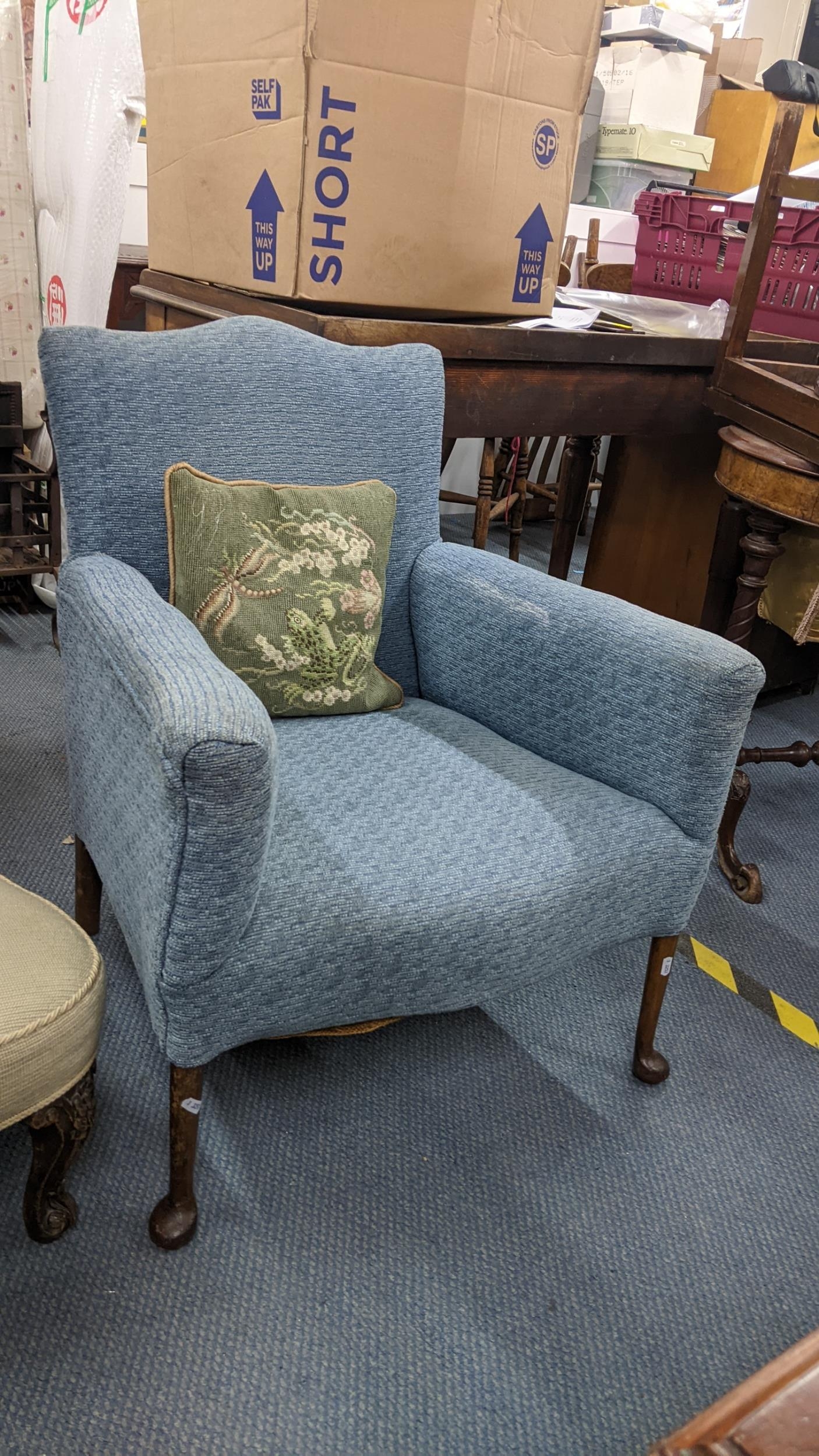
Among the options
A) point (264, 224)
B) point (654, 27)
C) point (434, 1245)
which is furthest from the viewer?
point (654, 27)

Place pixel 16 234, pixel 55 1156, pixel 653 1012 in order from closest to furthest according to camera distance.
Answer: pixel 55 1156 → pixel 653 1012 → pixel 16 234

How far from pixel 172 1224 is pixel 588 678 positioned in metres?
0.77

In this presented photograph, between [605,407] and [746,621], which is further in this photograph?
[605,407]

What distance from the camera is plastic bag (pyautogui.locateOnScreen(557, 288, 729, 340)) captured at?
2150 millimetres

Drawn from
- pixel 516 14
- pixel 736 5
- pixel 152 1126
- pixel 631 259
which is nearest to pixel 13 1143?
pixel 152 1126

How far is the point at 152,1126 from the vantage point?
1.25 m

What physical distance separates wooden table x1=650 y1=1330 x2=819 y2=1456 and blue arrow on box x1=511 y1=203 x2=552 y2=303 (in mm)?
1567

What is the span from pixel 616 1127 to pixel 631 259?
357cm

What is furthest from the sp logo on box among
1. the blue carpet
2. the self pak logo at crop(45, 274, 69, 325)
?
the blue carpet

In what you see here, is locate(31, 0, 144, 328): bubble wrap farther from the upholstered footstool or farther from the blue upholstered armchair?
the upholstered footstool

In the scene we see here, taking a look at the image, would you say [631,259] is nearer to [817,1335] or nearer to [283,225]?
[283,225]

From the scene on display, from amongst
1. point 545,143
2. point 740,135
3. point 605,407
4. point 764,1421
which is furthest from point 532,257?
point 740,135

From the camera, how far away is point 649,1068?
4.63 feet

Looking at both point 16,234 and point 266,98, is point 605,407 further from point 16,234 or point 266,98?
point 16,234
